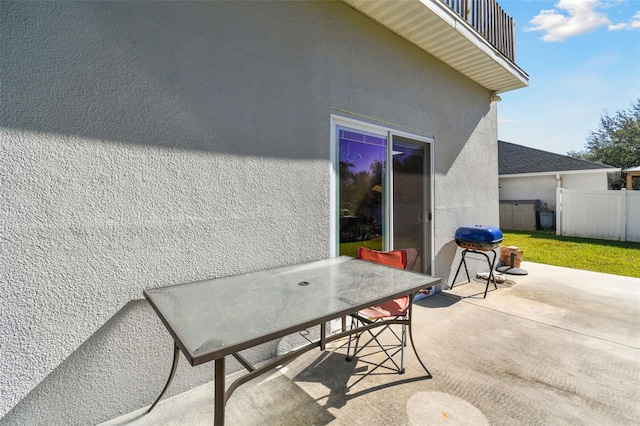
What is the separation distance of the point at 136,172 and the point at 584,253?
9.86 m

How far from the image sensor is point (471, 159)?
193 inches

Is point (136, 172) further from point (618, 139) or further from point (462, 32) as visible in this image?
point (618, 139)

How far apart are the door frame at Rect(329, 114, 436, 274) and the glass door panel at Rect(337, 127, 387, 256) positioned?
60 millimetres

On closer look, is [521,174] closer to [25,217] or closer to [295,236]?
[295,236]

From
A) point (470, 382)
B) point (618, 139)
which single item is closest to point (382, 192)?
point (470, 382)

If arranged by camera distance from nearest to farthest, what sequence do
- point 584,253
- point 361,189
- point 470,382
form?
point 470,382 → point 361,189 → point 584,253

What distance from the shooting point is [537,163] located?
561 inches

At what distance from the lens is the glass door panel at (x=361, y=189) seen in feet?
10.3

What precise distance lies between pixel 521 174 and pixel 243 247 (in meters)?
16.0

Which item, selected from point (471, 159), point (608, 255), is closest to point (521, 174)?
point (608, 255)

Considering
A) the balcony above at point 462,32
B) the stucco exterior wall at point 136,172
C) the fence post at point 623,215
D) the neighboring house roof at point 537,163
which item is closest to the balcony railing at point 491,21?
the balcony above at point 462,32

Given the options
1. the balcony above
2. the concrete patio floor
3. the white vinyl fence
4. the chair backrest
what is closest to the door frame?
the chair backrest

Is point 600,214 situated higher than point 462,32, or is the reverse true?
point 462,32

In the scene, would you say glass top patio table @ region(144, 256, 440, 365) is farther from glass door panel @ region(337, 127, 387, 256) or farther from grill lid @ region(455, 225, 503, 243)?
grill lid @ region(455, 225, 503, 243)
